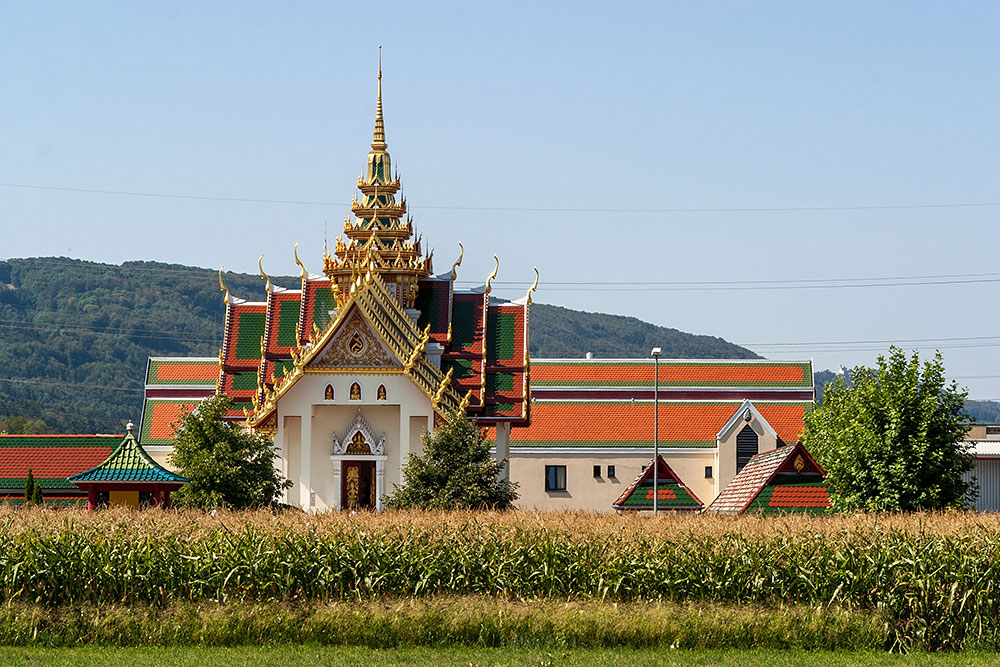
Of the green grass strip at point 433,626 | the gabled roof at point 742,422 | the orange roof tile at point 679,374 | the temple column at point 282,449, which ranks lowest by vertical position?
the green grass strip at point 433,626

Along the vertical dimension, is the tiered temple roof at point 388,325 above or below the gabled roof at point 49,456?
above

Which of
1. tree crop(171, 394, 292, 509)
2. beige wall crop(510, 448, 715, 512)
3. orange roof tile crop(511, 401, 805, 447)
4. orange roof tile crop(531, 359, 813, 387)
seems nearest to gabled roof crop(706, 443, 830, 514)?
tree crop(171, 394, 292, 509)

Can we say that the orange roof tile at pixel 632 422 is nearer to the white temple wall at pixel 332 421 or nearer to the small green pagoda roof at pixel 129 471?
the white temple wall at pixel 332 421

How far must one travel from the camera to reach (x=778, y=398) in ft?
261

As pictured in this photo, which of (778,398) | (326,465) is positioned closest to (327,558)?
(326,465)

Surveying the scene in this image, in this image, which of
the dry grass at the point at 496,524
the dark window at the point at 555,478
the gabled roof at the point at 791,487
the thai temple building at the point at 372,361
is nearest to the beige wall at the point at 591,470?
the dark window at the point at 555,478

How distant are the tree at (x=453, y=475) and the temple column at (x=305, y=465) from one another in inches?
309

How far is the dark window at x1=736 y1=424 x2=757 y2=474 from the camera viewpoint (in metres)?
76.4

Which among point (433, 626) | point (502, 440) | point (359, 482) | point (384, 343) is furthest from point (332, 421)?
point (433, 626)

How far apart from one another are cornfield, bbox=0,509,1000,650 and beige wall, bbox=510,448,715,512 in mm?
44645

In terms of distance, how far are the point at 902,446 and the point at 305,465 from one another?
21.2 metres

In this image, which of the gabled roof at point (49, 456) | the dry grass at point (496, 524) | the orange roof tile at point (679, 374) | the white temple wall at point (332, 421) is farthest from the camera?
the orange roof tile at point (679, 374)

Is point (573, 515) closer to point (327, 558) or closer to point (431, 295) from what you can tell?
point (327, 558)

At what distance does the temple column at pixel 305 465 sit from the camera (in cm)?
5503
